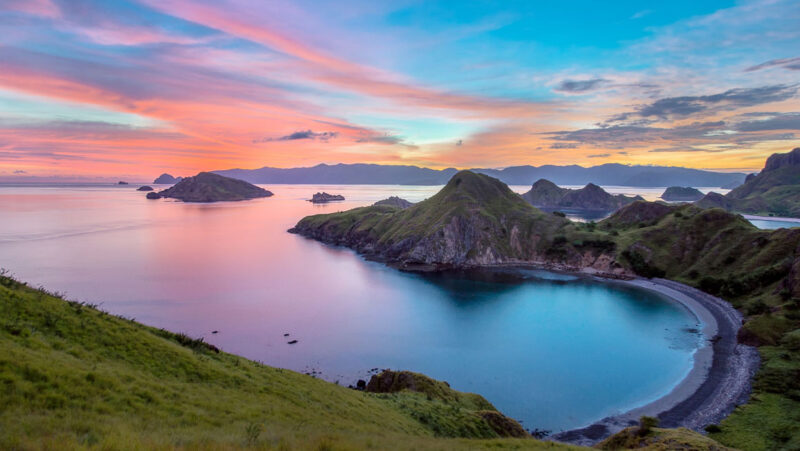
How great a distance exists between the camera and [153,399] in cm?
1773

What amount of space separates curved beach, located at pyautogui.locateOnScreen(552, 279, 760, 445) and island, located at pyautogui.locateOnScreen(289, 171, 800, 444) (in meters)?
0.15

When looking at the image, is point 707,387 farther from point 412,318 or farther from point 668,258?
point 668,258

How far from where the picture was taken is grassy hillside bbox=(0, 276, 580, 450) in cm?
1266

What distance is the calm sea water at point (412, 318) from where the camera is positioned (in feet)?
211

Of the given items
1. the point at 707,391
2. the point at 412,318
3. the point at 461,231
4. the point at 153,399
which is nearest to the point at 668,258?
the point at 461,231

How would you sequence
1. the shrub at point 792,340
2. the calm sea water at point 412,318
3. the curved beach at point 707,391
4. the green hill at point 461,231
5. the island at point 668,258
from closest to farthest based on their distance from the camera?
1. the curved beach at point 707,391
2. the island at point 668,258
3. the shrub at point 792,340
4. the calm sea water at point 412,318
5. the green hill at point 461,231

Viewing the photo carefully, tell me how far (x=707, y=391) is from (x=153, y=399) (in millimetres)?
74658

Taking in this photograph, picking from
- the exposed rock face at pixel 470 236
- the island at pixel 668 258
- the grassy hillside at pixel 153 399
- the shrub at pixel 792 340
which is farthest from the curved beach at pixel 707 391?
the exposed rock face at pixel 470 236

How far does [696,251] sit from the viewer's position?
125 metres

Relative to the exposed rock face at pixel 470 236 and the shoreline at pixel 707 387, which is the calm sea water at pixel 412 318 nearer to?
the shoreline at pixel 707 387

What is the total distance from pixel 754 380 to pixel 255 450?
251 feet

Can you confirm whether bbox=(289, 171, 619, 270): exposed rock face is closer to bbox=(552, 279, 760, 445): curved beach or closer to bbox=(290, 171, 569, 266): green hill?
bbox=(290, 171, 569, 266): green hill

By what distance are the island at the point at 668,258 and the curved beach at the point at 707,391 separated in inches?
5.9

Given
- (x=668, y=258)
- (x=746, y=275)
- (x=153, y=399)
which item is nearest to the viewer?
(x=153, y=399)
